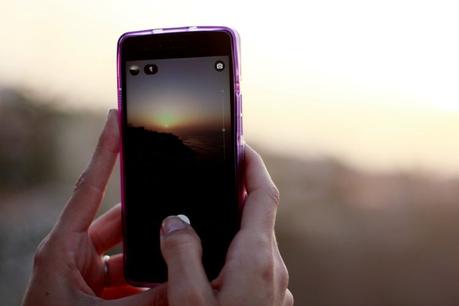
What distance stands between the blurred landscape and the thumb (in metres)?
0.85

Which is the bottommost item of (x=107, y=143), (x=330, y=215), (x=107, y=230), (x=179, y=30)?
(x=330, y=215)

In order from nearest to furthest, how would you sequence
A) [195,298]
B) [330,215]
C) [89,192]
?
[195,298]
[89,192]
[330,215]

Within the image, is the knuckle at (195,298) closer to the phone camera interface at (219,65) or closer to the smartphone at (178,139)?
the smartphone at (178,139)

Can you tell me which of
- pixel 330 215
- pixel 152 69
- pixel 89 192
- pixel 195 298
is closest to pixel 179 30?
pixel 152 69

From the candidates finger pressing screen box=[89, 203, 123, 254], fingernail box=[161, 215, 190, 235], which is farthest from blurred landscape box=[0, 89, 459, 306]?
fingernail box=[161, 215, 190, 235]

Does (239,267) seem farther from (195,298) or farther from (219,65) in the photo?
(219,65)

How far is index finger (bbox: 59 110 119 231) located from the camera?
57 centimetres

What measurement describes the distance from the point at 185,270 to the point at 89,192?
0.52ft

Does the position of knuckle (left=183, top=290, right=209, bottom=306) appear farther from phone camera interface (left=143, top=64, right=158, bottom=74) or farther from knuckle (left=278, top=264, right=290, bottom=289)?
phone camera interface (left=143, top=64, right=158, bottom=74)

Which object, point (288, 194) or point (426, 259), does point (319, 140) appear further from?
point (426, 259)

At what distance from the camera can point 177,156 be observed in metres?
0.62

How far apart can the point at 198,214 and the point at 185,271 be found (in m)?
0.15

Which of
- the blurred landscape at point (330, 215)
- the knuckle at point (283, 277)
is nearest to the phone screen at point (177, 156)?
the knuckle at point (283, 277)

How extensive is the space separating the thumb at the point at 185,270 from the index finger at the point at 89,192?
0.11 m
